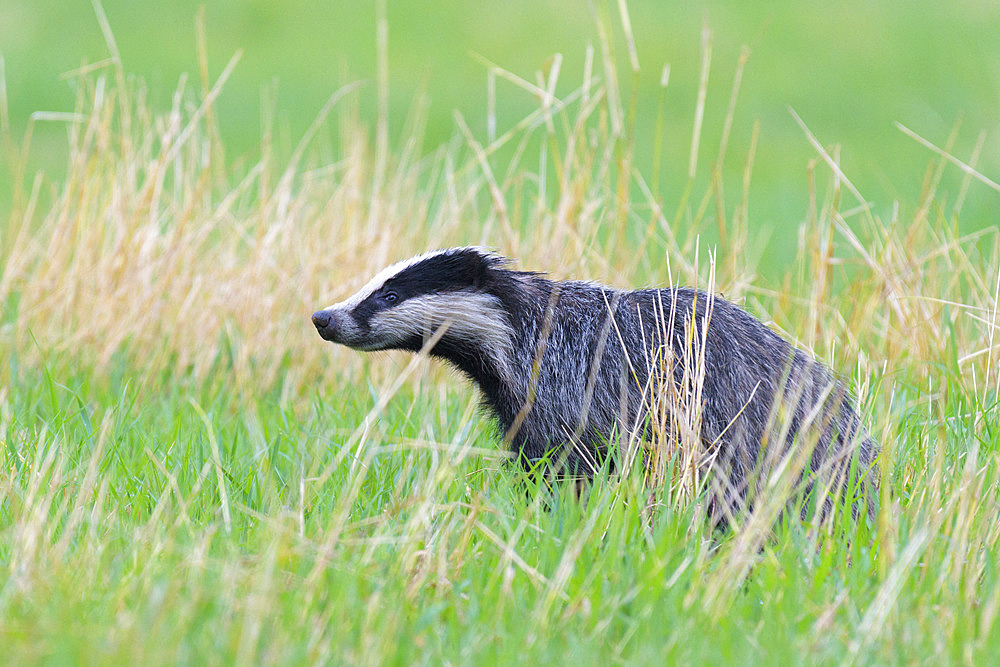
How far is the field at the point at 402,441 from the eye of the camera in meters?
2.87

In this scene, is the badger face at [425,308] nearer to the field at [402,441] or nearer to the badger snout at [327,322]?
the badger snout at [327,322]

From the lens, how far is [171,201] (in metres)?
6.57

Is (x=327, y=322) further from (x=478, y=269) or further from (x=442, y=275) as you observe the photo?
(x=478, y=269)

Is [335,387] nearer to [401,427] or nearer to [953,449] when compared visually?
[401,427]

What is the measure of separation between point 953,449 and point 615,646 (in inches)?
81.4

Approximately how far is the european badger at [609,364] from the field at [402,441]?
0.61ft

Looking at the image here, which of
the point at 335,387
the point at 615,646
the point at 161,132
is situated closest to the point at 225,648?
the point at 615,646

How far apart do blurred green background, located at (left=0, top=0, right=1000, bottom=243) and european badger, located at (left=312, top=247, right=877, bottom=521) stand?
8.08 metres

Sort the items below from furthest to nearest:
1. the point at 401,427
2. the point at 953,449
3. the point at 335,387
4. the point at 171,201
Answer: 1. the point at 171,201
2. the point at 335,387
3. the point at 401,427
4. the point at 953,449

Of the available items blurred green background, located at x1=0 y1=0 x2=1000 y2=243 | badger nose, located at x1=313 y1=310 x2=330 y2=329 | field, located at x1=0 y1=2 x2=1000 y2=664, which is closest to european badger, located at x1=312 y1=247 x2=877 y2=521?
badger nose, located at x1=313 y1=310 x2=330 y2=329

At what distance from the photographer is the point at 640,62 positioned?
17.2m

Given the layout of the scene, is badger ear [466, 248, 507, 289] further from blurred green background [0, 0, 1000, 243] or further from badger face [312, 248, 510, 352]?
blurred green background [0, 0, 1000, 243]

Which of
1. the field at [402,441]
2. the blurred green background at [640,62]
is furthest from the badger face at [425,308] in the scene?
the blurred green background at [640,62]

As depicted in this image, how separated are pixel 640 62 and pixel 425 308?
13.3m
